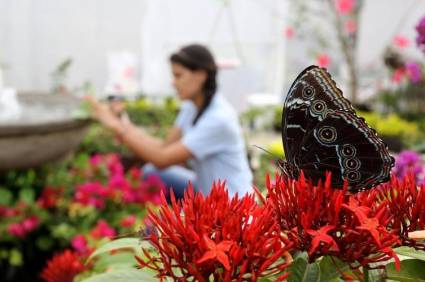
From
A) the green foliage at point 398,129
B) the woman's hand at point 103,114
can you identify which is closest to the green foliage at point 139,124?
the woman's hand at point 103,114

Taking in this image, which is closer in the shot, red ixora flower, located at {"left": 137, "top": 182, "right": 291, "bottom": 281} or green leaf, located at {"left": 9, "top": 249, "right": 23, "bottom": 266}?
red ixora flower, located at {"left": 137, "top": 182, "right": 291, "bottom": 281}

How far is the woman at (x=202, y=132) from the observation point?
2.00m

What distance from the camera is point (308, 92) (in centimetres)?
58

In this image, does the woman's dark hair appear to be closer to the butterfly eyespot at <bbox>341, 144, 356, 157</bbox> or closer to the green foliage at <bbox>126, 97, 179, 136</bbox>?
the butterfly eyespot at <bbox>341, 144, 356, 157</bbox>

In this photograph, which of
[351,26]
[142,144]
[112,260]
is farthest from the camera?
[351,26]

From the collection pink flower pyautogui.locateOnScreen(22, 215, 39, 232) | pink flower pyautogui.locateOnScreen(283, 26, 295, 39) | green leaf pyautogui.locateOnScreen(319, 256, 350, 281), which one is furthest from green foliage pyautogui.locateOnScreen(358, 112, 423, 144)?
green leaf pyautogui.locateOnScreen(319, 256, 350, 281)

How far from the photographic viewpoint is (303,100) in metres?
0.59

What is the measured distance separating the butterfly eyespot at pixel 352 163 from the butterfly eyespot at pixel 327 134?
26mm

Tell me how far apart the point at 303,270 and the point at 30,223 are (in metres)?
1.75

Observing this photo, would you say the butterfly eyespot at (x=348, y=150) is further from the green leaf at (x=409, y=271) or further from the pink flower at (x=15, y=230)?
the pink flower at (x=15, y=230)

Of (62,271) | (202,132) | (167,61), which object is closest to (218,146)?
(202,132)

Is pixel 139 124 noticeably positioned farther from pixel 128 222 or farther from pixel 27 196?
pixel 128 222

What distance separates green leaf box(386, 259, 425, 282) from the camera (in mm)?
538

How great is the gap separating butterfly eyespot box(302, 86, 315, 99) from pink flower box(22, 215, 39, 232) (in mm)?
1714
